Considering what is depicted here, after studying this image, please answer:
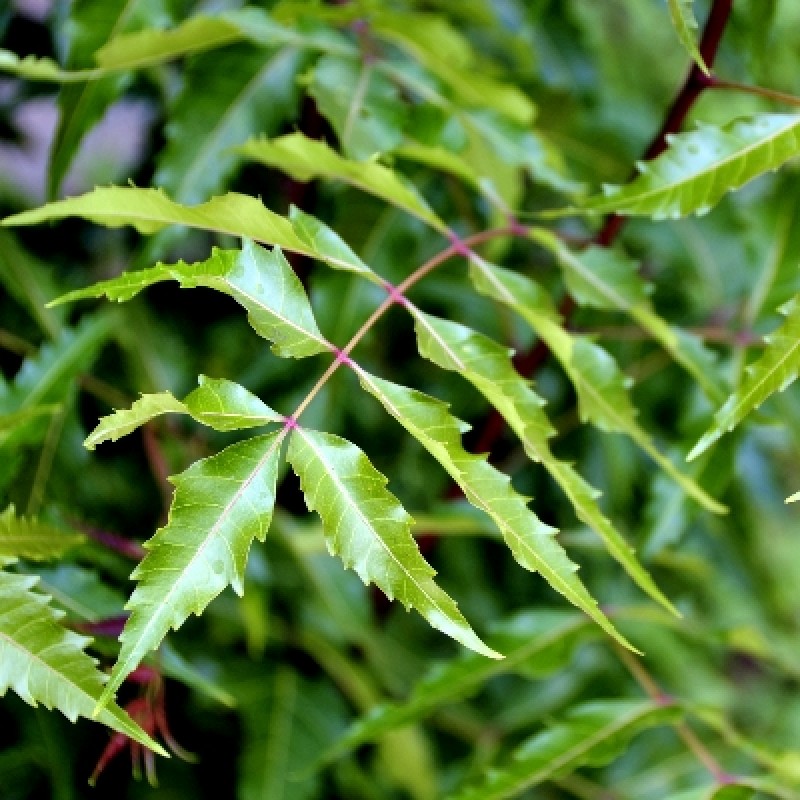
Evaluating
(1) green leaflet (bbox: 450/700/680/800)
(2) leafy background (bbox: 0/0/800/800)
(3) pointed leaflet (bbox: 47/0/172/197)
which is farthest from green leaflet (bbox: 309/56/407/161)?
(1) green leaflet (bbox: 450/700/680/800)

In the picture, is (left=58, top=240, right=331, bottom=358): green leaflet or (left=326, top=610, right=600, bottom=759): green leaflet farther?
(left=326, top=610, right=600, bottom=759): green leaflet

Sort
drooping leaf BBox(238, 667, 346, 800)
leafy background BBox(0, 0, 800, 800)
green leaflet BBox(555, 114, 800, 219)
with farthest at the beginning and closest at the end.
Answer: drooping leaf BBox(238, 667, 346, 800), leafy background BBox(0, 0, 800, 800), green leaflet BBox(555, 114, 800, 219)

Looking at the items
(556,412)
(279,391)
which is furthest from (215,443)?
(556,412)

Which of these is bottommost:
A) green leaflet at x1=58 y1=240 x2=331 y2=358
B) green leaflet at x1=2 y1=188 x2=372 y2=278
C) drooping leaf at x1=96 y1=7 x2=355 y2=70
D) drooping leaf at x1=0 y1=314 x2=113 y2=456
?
drooping leaf at x1=0 y1=314 x2=113 y2=456

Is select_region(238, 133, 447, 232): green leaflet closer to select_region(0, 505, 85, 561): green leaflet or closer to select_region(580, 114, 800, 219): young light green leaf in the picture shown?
select_region(580, 114, 800, 219): young light green leaf

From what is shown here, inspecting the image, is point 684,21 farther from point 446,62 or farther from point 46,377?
point 46,377

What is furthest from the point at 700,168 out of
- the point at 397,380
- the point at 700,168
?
the point at 397,380

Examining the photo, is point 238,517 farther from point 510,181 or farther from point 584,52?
point 584,52
